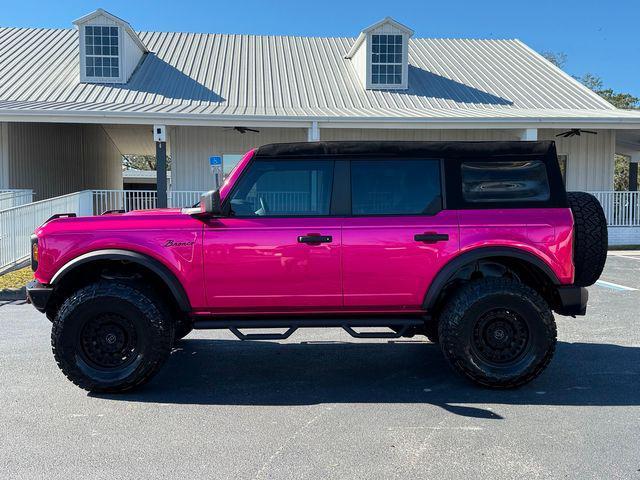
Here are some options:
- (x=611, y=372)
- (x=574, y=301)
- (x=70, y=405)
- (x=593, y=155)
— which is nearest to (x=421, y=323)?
(x=574, y=301)

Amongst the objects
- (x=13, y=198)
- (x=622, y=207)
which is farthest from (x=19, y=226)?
(x=622, y=207)

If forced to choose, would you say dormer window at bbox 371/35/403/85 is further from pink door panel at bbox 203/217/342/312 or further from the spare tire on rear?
pink door panel at bbox 203/217/342/312

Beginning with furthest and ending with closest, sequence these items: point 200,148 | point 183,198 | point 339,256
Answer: point 200,148 < point 183,198 < point 339,256

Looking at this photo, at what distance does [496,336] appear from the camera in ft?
14.5

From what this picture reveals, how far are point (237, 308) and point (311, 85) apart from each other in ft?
45.8

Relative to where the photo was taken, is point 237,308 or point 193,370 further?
point 193,370

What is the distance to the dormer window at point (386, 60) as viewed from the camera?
56.8ft

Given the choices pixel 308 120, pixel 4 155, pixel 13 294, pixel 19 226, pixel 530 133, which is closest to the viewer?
pixel 13 294

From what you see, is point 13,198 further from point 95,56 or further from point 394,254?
point 394,254

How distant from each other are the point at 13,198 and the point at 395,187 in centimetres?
1187

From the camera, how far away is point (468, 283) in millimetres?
4562

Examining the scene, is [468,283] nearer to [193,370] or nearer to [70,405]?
[193,370]

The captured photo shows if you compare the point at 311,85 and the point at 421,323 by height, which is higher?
the point at 311,85

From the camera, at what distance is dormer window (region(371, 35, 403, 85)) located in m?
17.3
